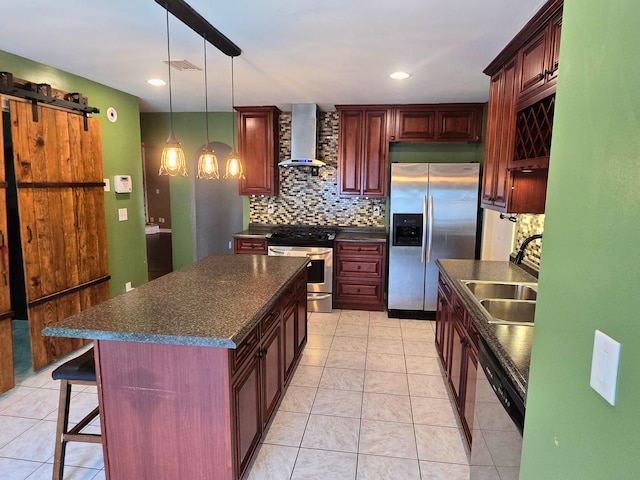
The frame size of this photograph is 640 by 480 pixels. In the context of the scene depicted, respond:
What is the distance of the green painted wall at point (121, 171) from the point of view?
3.88 m

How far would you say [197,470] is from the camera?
179cm

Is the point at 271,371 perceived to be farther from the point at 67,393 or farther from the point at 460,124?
the point at 460,124

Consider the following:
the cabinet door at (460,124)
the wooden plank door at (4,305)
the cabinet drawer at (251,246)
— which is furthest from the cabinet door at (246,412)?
the cabinet door at (460,124)

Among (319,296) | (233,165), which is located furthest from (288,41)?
(319,296)

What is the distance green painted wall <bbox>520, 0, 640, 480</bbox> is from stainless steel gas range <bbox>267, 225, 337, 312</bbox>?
357 cm

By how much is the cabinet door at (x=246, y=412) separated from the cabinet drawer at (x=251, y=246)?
9.07ft

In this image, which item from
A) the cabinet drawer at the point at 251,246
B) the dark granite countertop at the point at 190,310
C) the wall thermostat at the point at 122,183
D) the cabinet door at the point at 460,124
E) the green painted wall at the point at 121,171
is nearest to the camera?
the dark granite countertop at the point at 190,310

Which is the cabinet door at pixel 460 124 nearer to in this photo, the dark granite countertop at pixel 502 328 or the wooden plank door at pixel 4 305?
the dark granite countertop at pixel 502 328

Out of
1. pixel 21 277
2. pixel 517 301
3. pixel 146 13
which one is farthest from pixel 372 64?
pixel 21 277

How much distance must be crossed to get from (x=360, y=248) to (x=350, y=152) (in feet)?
3.72

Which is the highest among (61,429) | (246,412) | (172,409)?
(172,409)

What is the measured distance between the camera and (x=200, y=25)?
230 centimetres

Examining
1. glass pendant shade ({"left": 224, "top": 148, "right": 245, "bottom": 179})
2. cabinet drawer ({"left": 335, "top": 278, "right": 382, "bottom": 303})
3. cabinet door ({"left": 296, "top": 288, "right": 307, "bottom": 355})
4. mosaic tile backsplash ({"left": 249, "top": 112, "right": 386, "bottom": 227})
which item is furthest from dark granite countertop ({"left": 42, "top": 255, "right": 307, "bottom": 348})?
mosaic tile backsplash ({"left": 249, "top": 112, "right": 386, "bottom": 227})

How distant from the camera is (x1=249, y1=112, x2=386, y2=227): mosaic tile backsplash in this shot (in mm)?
5059
